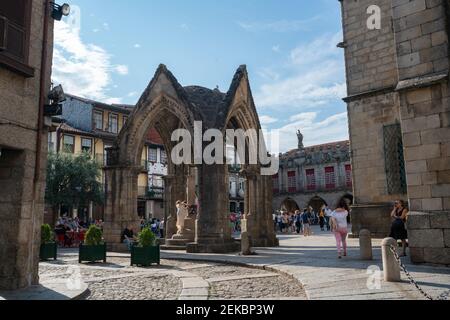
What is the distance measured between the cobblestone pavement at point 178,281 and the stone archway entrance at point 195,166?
3.24 m

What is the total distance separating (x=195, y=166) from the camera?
14.4m

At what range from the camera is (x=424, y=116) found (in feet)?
25.4

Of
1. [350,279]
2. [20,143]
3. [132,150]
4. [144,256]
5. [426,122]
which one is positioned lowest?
[350,279]

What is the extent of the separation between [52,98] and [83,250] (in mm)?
5213

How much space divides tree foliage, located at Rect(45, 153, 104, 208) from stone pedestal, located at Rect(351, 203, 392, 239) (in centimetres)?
2132

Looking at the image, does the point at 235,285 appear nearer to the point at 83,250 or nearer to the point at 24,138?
the point at 24,138

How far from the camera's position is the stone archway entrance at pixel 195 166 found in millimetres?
12984

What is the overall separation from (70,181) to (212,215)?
2039cm

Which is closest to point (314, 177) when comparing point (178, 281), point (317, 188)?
point (317, 188)

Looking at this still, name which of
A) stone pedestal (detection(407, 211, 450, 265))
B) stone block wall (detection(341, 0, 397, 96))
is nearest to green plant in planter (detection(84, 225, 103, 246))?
stone pedestal (detection(407, 211, 450, 265))

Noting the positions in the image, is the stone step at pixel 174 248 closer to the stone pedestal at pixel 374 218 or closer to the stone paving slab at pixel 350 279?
the stone paving slab at pixel 350 279

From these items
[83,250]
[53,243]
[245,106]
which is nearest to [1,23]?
[83,250]

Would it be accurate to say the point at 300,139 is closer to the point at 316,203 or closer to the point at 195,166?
the point at 316,203

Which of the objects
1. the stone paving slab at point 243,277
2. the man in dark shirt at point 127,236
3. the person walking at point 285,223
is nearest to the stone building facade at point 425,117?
the stone paving slab at point 243,277
